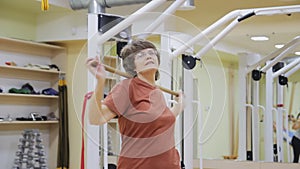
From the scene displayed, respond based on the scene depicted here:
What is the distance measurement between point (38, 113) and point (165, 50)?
3416 millimetres

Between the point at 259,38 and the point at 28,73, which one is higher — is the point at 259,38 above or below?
above

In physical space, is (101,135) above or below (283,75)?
below

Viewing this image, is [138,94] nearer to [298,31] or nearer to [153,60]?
[153,60]

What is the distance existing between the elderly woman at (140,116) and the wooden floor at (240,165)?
2.79m

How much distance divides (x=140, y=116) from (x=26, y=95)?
421 centimetres

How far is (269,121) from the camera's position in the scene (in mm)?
4582

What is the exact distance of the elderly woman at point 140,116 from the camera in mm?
1844

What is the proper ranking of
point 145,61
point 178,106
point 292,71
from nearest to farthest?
1. point 145,61
2. point 178,106
3. point 292,71

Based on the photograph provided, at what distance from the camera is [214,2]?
4.90 m

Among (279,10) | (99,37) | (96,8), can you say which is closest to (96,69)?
(99,37)

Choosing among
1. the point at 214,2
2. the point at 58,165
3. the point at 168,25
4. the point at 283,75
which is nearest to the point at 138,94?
the point at 168,25

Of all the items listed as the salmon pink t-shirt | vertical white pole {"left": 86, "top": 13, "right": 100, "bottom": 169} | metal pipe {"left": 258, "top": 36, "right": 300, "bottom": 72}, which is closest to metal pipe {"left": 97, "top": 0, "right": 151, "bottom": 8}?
vertical white pole {"left": 86, "top": 13, "right": 100, "bottom": 169}

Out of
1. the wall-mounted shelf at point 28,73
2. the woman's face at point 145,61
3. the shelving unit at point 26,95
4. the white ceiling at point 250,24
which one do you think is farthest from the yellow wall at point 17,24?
the woman's face at point 145,61

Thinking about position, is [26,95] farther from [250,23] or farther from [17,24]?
[250,23]
